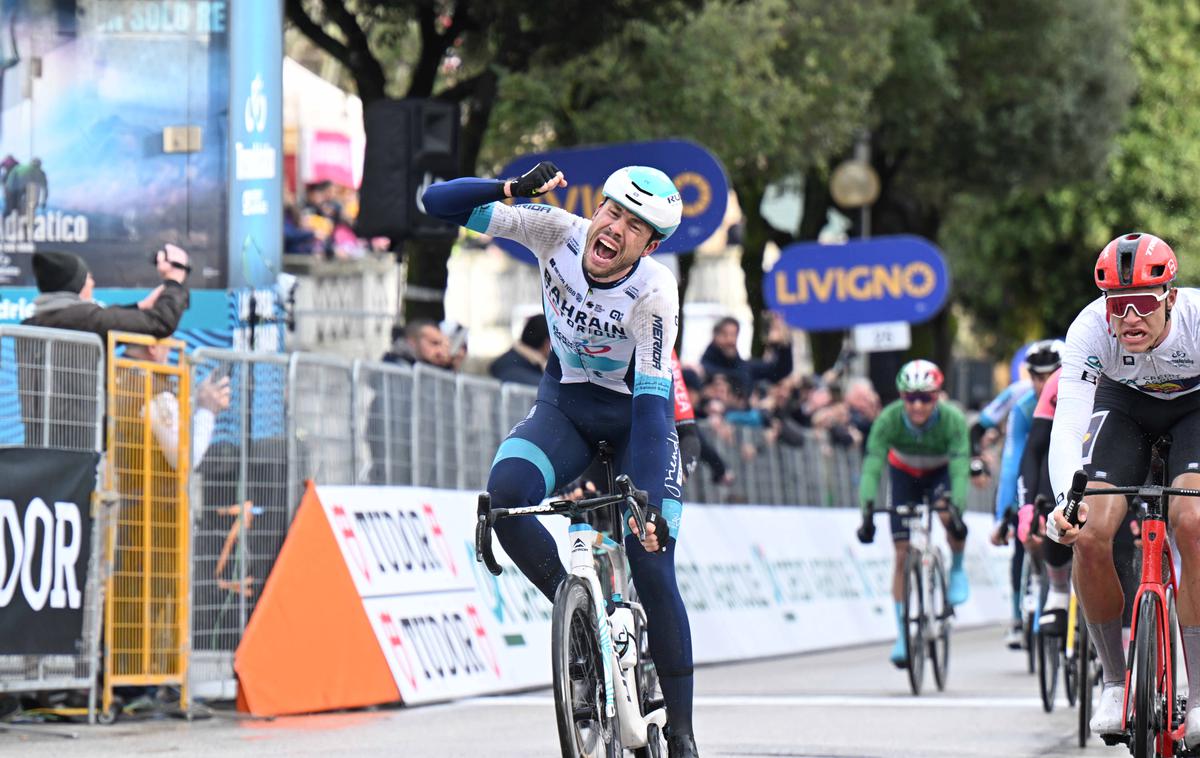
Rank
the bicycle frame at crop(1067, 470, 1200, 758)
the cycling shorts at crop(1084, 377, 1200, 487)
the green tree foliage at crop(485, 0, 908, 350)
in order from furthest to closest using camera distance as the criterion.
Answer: the green tree foliage at crop(485, 0, 908, 350) → the cycling shorts at crop(1084, 377, 1200, 487) → the bicycle frame at crop(1067, 470, 1200, 758)

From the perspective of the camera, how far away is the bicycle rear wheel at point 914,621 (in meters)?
14.0

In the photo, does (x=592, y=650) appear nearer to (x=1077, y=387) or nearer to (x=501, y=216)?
(x=501, y=216)

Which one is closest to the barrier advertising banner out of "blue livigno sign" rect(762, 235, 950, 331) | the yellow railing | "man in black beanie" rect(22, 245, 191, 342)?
the yellow railing

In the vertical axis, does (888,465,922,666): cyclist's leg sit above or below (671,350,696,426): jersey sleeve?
below

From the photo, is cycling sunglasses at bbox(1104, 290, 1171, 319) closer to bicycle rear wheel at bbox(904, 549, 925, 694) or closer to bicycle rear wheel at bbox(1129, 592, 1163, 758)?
bicycle rear wheel at bbox(1129, 592, 1163, 758)

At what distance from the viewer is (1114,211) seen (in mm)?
43062

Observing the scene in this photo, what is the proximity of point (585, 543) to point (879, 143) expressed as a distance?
24.3 meters

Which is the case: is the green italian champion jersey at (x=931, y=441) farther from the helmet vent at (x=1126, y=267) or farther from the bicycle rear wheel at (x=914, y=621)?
the helmet vent at (x=1126, y=267)

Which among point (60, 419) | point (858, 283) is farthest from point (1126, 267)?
point (858, 283)

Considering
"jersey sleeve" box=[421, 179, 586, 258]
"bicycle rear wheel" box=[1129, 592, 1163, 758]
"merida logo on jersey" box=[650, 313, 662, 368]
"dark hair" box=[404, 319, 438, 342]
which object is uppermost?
"jersey sleeve" box=[421, 179, 586, 258]

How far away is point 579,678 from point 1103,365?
226 cm

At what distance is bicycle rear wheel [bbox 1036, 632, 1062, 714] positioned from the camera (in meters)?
12.5

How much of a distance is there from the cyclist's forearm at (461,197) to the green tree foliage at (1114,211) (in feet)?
115

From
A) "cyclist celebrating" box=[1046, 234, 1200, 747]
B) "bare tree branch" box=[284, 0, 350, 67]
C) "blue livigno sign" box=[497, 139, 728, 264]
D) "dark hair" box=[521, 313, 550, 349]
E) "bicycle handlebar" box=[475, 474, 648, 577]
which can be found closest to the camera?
"bicycle handlebar" box=[475, 474, 648, 577]
